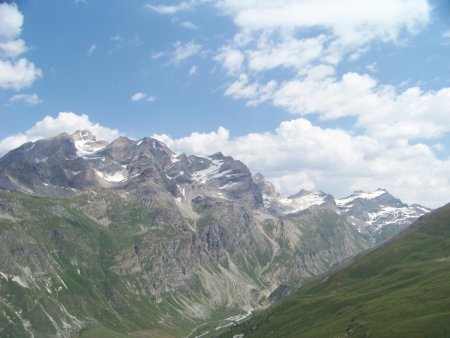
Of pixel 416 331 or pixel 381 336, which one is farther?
pixel 381 336

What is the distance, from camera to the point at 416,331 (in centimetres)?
17762

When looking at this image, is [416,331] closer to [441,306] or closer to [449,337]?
[449,337]

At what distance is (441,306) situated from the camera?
199 meters

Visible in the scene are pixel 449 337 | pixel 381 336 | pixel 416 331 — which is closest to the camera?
pixel 449 337

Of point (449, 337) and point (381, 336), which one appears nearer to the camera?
point (449, 337)

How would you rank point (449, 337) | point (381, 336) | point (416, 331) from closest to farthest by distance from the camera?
point (449, 337) → point (416, 331) → point (381, 336)

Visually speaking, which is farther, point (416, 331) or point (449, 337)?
point (416, 331)

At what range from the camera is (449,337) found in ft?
537

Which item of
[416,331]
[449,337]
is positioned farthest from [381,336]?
[449,337]

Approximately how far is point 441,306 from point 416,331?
2708cm

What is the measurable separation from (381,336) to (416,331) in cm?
1538

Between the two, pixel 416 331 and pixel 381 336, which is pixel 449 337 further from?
pixel 381 336

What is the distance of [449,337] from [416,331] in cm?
1489

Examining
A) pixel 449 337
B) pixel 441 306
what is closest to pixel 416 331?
pixel 449 337
